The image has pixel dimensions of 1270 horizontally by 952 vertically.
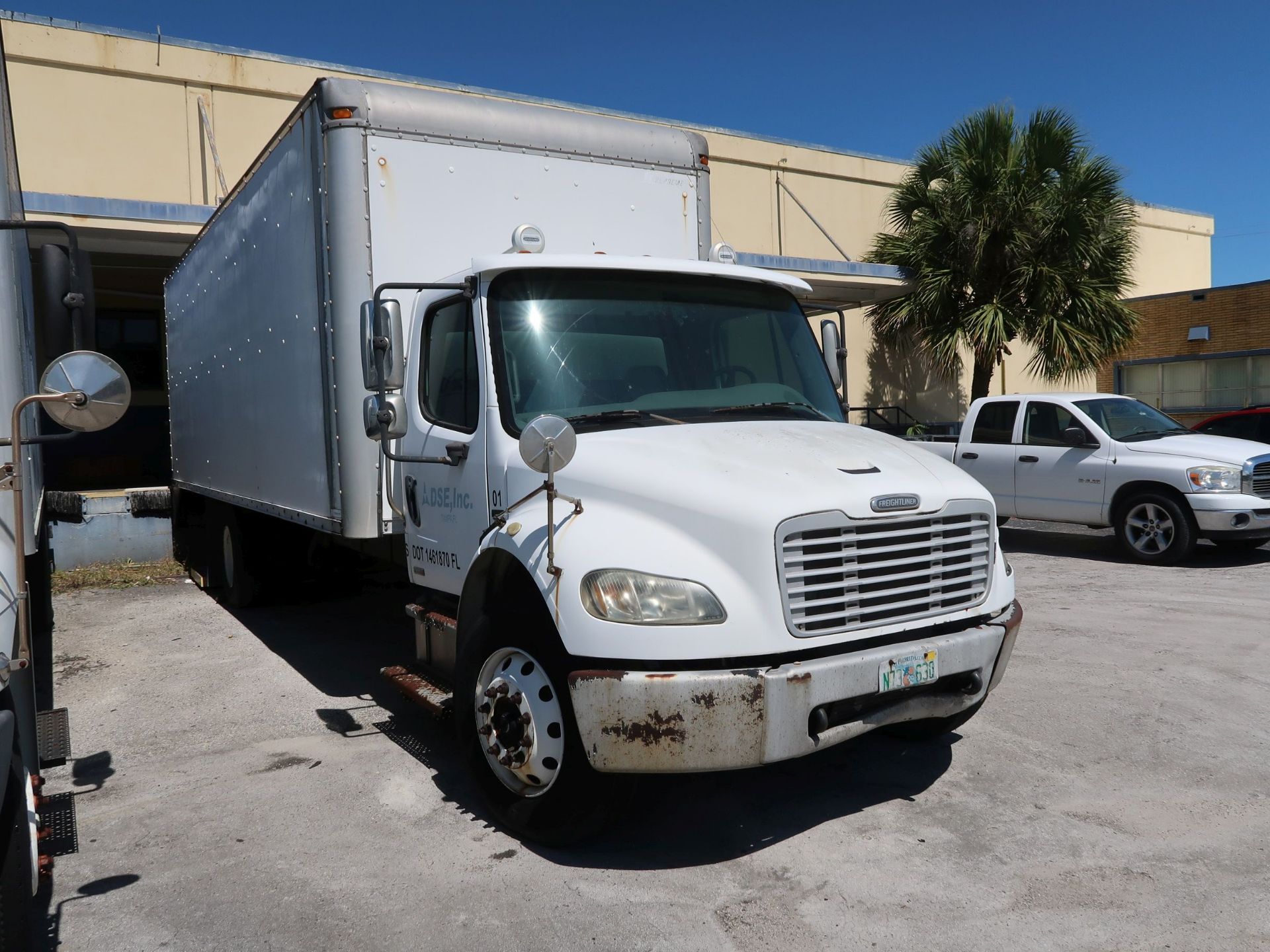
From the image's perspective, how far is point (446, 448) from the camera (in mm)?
4910

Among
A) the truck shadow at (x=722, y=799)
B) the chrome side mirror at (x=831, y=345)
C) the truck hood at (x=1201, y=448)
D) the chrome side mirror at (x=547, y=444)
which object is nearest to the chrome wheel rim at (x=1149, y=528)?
the truck hood at (x=1201, y=448)

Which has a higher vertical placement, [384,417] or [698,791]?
[384,417]

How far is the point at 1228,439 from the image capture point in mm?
11250

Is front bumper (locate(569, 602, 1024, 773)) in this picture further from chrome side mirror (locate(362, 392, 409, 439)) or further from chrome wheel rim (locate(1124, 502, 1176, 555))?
chrome wheel rim (locate(1124, 502, 1176, 555))

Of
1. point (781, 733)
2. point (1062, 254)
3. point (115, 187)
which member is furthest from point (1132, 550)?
point (115, 187)

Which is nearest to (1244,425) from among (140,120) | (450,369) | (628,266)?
(628,266)

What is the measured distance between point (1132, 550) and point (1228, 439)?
183 cm

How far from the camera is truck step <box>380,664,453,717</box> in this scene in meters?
4.75

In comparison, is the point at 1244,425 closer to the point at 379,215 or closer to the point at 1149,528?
the point at 1149,528

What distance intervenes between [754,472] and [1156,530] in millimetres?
8254

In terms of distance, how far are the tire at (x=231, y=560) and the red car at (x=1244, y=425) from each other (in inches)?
477

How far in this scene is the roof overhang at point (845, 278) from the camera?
1703 cm

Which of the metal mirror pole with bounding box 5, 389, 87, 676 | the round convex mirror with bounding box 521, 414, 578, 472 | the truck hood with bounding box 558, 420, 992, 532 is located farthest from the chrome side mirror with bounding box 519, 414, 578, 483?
the metal mirror pole with bounding box 5, 389, 87, 676

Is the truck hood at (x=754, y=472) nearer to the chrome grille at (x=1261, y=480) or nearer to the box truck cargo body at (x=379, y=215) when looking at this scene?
the box truck cargo body at (x=379, y=215)
